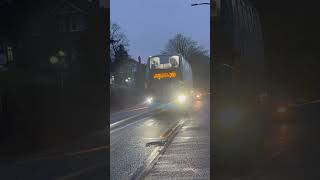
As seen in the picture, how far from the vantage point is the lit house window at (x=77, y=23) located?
19.8m

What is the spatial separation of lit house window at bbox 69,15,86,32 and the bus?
10471mm

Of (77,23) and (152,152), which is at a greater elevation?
(77,23)

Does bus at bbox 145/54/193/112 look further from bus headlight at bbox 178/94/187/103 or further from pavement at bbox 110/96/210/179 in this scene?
pavement at bbox 110/96/210/179

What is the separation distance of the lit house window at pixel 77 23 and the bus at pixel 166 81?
10.5 metres

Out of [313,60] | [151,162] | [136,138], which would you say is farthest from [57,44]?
[313,60]

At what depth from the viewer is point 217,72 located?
39.3 feet

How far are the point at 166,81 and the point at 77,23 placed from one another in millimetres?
11387

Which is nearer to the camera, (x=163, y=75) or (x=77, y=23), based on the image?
(x=77, y=23)

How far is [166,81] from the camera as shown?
102 feet

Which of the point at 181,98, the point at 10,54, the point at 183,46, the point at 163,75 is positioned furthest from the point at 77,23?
the point at 183,46

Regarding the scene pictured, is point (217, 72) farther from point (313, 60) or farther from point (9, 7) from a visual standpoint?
point (313, 60)

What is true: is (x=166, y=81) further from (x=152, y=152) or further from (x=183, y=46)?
(x=183, y=46)

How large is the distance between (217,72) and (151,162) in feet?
8.11

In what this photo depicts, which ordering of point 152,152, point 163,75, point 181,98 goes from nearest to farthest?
point 152,152 < point 163,75 < point 181,98
